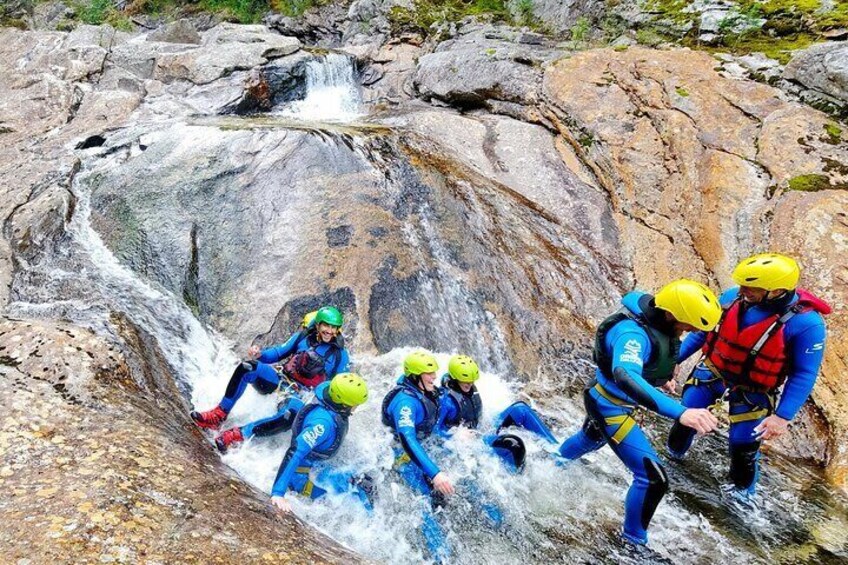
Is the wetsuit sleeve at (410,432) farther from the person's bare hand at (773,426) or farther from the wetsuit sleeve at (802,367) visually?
the wetsuit sleeve at (802,367)

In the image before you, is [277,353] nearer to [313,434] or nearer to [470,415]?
[313,434]

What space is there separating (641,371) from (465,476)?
2.66 meters

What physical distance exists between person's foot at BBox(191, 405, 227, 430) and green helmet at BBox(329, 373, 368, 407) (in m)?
1.77

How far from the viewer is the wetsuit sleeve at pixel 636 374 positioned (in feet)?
13.7

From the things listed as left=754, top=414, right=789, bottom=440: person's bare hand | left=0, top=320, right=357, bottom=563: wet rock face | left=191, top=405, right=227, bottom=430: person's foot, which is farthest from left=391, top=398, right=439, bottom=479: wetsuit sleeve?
left=754, top=414, right=789, bottom=440: person's bare hand

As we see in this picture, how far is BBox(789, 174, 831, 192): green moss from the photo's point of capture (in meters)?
9.18

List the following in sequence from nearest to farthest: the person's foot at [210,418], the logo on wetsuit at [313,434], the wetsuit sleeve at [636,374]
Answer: the wetsuit sleeve at [636,374], the logo on wetsuit at [313,434], the person's foot at [210,418]

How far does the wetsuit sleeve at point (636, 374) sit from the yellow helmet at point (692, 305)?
34 centimetres

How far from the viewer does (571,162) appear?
37.7 feet

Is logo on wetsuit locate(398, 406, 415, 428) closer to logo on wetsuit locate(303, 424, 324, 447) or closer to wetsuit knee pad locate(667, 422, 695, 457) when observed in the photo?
logo on wetsuit locate(303, 424, 324, 447)

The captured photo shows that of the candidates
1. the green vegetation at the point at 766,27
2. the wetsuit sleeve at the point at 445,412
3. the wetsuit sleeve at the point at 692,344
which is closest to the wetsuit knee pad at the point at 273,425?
the wetsuit sleeve at the point at 445,412

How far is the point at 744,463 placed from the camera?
18.9ft

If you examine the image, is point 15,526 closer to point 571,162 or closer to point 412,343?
point 412,343

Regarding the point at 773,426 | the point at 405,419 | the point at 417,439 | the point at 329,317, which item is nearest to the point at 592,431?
the point at 773,426
